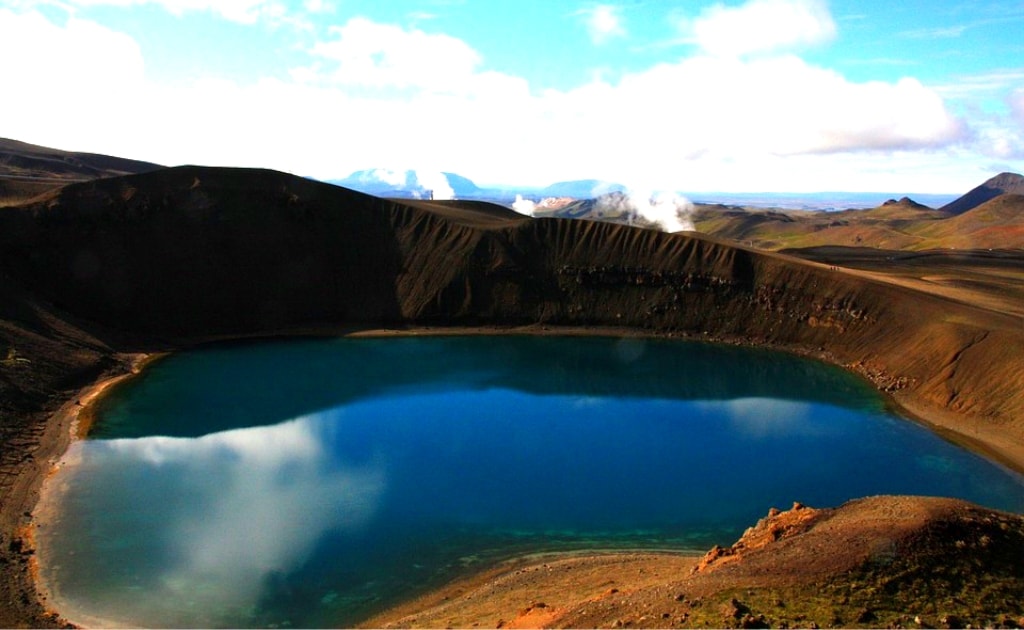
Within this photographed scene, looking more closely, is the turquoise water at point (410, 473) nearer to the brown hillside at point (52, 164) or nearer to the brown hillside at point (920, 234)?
the brown hillside at point (52, 164)

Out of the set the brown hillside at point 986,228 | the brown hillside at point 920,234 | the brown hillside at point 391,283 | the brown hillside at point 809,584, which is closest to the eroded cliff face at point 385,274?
the brown hillside at point 391,283

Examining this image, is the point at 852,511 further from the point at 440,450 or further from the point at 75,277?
the point at 75,277

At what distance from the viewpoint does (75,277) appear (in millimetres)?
68250

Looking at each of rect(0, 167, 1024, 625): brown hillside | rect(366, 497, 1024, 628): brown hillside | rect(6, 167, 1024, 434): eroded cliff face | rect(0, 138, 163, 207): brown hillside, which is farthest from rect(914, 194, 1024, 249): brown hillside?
rect(0, 138, 163, 207): brown hillside

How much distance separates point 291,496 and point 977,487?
38138 mm

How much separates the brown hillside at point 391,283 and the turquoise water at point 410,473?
7.96 meters

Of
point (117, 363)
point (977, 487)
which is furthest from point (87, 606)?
point (977, 487)

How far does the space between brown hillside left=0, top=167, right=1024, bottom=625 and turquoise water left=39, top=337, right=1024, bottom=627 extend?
796cm

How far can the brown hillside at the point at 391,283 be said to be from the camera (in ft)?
194

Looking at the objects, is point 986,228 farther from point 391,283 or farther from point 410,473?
point 410,473

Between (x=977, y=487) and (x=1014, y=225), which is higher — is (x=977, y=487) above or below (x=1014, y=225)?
below

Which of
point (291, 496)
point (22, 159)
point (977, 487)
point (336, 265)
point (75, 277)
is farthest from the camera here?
point (22, 159)

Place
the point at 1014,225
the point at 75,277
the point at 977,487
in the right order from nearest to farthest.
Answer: the point at 977,487, the point at 75,277, the point at 1014,225

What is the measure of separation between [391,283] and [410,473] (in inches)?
1840
